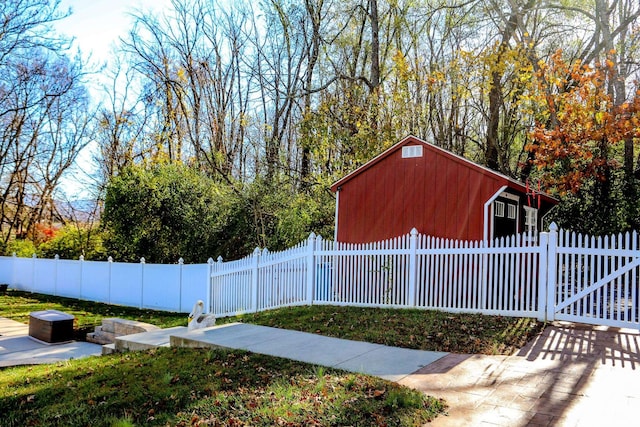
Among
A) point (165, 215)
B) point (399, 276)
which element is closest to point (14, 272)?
point (165, 215)

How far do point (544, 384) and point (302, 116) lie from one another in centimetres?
1635

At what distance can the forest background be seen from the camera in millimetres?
13562

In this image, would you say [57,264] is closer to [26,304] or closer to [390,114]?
[26,304]

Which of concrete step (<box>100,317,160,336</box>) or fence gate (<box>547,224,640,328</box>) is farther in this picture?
concrete step (<box>100,317,160,336</box>)

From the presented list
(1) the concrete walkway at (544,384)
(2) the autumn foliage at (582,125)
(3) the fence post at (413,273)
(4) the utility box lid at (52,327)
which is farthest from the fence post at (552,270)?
(4) the utility box lid at (52,327)

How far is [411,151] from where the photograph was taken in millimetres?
10469

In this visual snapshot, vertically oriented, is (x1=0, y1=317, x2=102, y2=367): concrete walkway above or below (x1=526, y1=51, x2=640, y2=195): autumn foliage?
below

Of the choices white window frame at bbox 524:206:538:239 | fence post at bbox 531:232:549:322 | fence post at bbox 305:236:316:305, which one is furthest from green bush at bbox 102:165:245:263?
fence post at bbox 531:232:549:322

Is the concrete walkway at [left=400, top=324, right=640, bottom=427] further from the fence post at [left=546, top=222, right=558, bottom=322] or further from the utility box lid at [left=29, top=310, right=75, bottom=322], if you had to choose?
the utility box lid at [left=29, top=310, right=75, bottom=322]

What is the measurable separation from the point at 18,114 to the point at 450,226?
957 inches

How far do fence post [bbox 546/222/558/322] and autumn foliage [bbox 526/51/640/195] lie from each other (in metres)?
6.26

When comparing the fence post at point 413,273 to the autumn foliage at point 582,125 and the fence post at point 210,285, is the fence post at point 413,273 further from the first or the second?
the autumn foliage at point 582,125

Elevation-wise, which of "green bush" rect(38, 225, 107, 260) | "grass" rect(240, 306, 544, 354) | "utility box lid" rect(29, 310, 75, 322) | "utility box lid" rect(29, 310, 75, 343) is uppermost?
"green bush" rect(38, 225, 107, 260)

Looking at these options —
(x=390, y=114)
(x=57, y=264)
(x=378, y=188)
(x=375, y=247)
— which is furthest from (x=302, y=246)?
(x=57, y=264)
